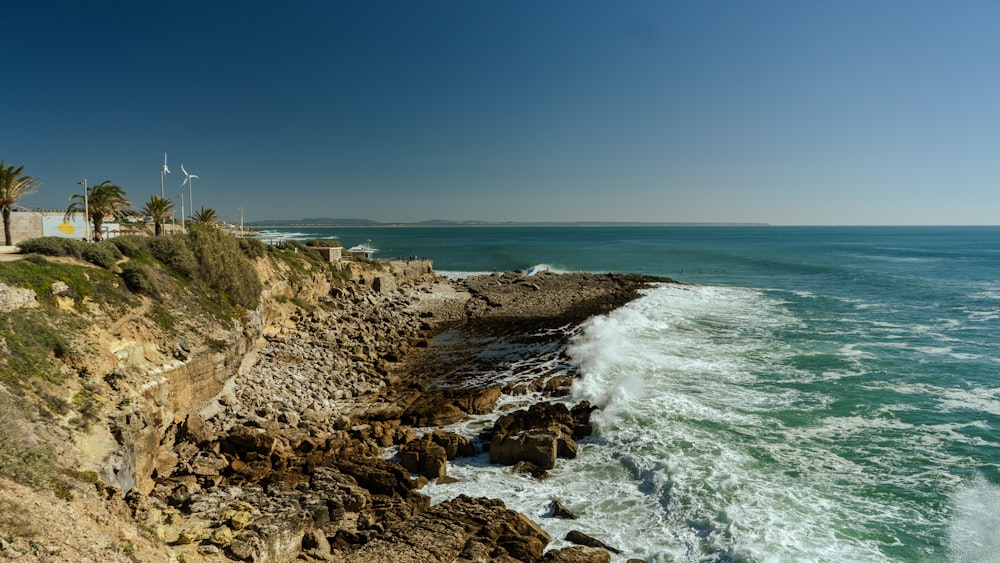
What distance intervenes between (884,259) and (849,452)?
8664 cm

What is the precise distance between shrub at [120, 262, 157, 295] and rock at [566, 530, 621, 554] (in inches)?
648

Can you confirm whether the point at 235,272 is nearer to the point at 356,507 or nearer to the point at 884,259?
the point at 356,507

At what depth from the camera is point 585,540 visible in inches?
438

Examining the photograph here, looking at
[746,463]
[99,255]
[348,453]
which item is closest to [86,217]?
[99,255]

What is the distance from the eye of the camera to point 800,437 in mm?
Result: 16266

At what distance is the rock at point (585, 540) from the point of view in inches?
433

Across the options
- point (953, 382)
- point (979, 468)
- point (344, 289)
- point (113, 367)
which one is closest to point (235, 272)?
point (113, 367)

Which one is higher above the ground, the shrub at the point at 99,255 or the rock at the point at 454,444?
the shrub at the point at 99,255

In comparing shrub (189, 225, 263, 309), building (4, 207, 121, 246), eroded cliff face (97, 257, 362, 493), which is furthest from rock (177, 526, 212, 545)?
building (4, 207, 121, 246)

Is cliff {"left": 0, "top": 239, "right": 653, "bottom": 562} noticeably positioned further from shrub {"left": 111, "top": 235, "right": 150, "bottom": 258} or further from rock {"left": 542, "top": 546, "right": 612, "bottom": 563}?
shrub {"left": 111, "top": 235, "right": 150, "bottom": 258}

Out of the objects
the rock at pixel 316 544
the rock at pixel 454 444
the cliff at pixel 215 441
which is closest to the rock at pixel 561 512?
the cliff at pixel 215 441

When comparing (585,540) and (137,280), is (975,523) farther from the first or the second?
(137,280)

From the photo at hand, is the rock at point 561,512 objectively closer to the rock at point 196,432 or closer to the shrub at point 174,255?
the rock at point 196,432

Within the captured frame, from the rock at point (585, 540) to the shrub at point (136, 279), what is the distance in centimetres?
1645
